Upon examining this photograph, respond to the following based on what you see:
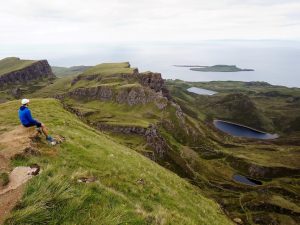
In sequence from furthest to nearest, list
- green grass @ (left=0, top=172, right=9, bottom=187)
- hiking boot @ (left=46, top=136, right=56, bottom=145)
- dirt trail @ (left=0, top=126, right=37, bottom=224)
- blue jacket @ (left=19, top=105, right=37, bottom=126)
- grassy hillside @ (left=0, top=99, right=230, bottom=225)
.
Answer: blue jacket @ (left=19, top=105, right=37, bottom=126)
hiking boot @ (left=46, top=136, right=56, bottom=145)
green grass @ (left=0, top=172, right=9, bottom=187)
dirt trail @ (left=0, top=126, right=37, bottom=224)
grassy hillside @ (left=0, top=99, right=230, bottom=225)

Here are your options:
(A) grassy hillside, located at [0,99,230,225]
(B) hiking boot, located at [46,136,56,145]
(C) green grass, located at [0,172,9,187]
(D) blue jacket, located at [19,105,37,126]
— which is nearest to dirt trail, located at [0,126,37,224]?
(C) green grass, located at [0,172,9,187]

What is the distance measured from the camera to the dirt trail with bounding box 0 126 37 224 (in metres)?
12.8

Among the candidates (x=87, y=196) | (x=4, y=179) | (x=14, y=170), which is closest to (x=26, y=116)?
(x=14, y=170)

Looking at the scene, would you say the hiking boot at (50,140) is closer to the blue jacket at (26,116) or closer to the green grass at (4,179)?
the blue jacket at (26,116)

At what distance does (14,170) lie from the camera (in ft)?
55.6

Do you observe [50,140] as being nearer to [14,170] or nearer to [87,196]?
[14,170]

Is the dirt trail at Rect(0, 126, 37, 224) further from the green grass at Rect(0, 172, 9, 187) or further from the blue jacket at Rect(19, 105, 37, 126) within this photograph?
the blue jacket at Rect(19, 105, 37, 126)

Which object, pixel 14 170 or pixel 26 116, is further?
pixel 26 116

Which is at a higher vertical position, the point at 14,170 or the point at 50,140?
the point at 14,170

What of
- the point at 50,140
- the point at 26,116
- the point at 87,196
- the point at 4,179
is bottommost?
the point at 50,140

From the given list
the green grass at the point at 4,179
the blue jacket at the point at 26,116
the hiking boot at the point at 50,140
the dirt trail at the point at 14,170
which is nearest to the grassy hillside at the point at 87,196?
the dirt trail at the point at 14,170

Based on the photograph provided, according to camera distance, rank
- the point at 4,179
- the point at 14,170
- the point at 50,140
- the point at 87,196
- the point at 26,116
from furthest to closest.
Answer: the point at 26,116, the point at 50,140, the point at 14,170, the point at 4,179, the point at 87,196

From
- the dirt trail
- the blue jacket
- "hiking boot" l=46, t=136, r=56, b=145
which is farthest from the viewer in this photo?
the blue jacket

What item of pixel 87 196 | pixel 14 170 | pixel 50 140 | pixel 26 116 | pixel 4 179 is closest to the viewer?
pixel 87 196
